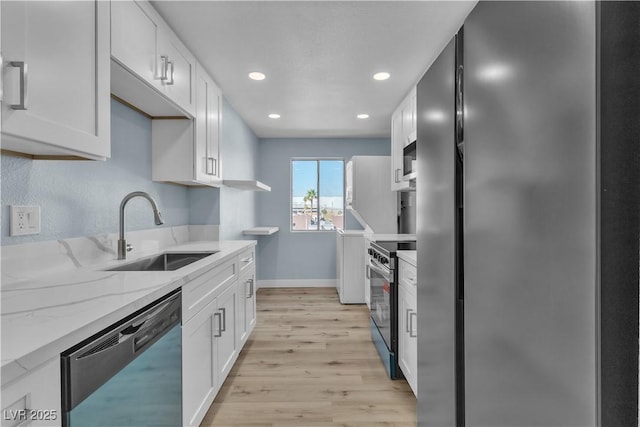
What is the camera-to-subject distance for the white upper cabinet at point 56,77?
37.9 inches

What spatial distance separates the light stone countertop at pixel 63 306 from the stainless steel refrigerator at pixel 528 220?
3.13 feet

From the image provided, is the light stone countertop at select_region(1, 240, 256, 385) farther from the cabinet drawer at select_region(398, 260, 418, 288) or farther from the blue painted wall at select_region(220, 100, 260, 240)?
the blue painted wall at select_region(220, 100, 260, 240)

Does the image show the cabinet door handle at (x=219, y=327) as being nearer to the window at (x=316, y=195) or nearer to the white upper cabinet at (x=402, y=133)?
the white upper cabinet at (x=402, y=133)

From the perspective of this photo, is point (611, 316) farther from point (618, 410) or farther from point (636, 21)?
point (636, 21)

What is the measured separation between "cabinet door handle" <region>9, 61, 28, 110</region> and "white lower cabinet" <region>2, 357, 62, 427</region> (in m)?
0.74

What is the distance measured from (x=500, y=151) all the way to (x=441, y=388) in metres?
0.76

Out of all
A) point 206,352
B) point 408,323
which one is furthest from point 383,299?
point 206,352

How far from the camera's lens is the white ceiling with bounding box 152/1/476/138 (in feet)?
6.32

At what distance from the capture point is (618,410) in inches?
17.5

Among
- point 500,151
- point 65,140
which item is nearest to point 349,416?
point 500,151

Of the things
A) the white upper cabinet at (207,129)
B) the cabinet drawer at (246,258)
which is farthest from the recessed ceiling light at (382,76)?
the cabinet drawer at (246,258)

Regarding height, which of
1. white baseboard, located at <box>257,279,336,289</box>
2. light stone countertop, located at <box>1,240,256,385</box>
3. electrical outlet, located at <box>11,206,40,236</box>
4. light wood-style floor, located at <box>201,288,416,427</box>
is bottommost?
light wood-style floor, located at <box>201,288,416,427</box>

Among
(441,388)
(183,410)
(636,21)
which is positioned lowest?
(183,410)

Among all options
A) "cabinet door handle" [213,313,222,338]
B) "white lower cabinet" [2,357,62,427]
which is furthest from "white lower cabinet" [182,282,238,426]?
"white lower cabinet" [2,357,62,427]
